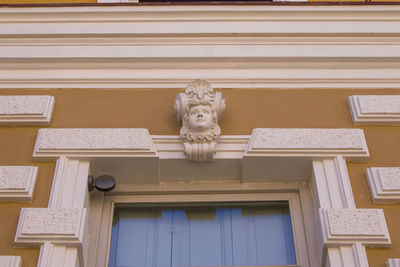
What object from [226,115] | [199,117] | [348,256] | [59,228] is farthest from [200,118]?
[348,256]

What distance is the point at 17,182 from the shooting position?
17.0 feet

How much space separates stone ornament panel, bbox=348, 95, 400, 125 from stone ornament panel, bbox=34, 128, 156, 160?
5.98 feet

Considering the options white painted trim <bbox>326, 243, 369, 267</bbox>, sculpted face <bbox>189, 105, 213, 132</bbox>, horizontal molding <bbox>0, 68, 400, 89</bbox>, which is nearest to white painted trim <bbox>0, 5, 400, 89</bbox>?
horizontal molding <bbox>0, 68, 400, 89</bbox>

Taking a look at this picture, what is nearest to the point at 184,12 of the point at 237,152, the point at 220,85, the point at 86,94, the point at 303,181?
the point at 220,85

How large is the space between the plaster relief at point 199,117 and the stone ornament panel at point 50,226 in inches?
43.6

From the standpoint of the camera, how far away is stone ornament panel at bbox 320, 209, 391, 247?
15.8 feet

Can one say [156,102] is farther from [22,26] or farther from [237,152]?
[22,26]

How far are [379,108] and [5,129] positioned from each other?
10.7 feet

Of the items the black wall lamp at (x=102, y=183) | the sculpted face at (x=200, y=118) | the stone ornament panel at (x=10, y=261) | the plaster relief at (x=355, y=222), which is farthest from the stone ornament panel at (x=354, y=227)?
the stone ornament panel at (x=10, y=261)

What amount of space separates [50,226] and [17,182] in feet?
1.83

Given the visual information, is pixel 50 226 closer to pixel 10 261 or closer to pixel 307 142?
pixel 10 261

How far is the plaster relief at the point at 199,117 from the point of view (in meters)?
5.51

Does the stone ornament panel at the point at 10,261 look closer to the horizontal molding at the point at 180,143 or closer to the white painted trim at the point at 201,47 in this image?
the horizontal molding at the point at 180,143

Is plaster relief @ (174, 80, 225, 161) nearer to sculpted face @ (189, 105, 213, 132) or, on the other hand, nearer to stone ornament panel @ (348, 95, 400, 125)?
sculpted face @ (189, 105, 213, 132)
